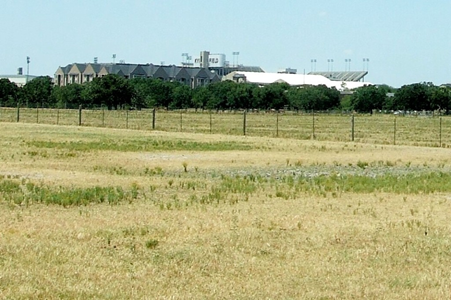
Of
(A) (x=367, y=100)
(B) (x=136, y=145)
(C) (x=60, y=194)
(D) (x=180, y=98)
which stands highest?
(A) (x=367, y=100)

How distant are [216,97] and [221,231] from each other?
13323 centimetres

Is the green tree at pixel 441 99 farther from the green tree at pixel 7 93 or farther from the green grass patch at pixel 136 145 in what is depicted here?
the green grass patch at pixel 136 145

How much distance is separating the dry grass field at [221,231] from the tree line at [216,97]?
103m

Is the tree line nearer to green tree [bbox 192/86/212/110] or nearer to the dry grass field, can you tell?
green tree [bbox 192/86/212/110]

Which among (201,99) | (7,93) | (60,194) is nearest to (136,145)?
(60,194)

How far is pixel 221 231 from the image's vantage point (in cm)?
1484

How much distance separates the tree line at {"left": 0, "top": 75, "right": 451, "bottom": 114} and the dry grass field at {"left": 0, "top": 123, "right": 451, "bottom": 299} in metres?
103

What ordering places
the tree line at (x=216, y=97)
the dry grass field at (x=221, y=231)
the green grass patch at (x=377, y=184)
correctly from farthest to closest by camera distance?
the tree line at (x=216, y=97) → the green grass patch at (x=377, y=184) → the dry grass field at (x=221, y=231)

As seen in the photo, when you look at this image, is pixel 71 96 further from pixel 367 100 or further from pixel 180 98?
pixel 367 100

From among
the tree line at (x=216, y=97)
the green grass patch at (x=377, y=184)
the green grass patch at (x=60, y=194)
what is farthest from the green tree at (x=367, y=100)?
the green grass patch at (x=60, y=194)

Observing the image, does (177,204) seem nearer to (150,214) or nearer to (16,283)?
(150,214)

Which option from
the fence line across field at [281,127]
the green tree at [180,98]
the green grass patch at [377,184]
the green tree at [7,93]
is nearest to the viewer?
the green grass patch at [377,184]

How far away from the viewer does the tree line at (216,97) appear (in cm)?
13200

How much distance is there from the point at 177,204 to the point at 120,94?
369ft
